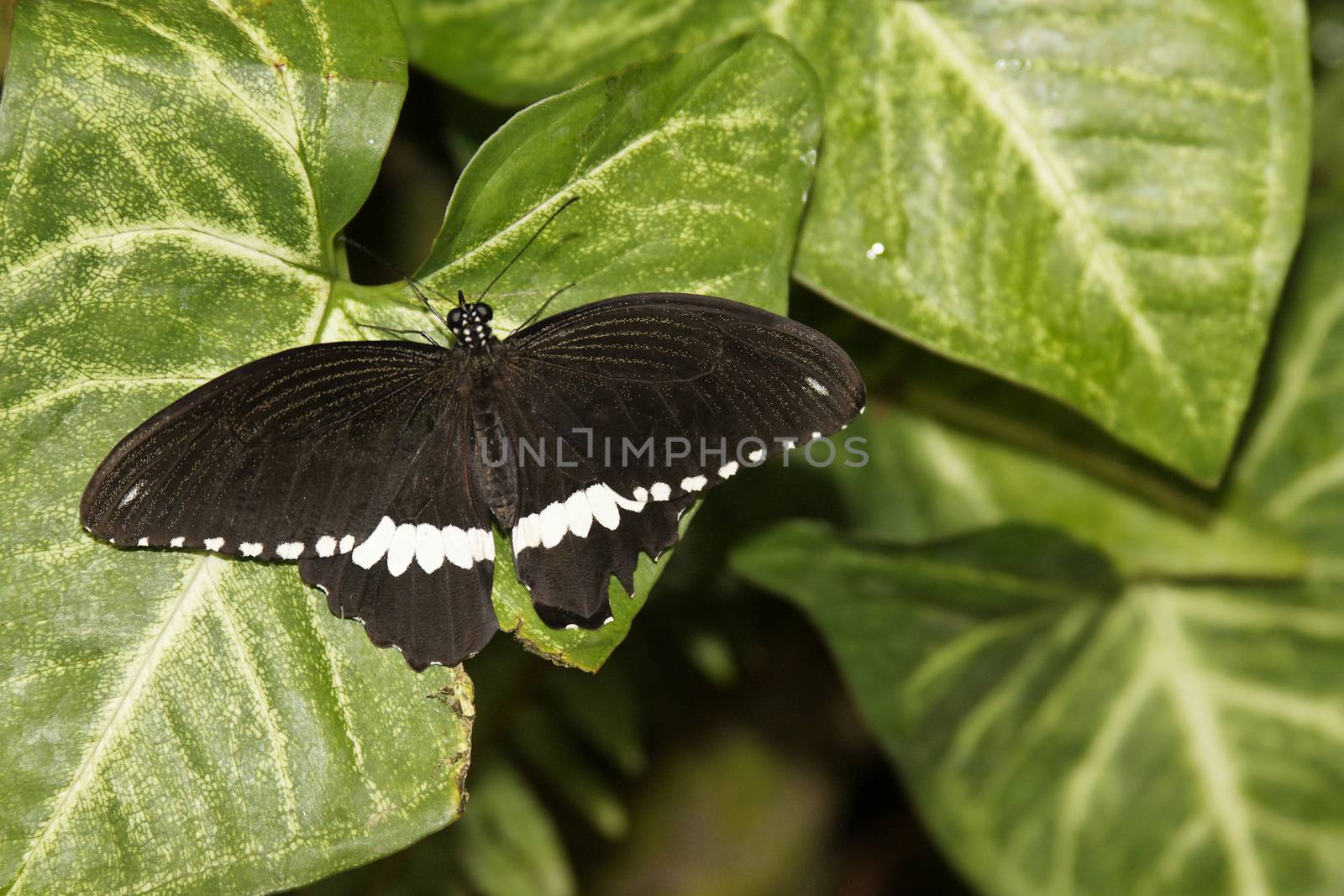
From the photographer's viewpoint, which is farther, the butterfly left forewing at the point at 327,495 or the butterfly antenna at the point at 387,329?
the butterfly antenna at the point at 387,329

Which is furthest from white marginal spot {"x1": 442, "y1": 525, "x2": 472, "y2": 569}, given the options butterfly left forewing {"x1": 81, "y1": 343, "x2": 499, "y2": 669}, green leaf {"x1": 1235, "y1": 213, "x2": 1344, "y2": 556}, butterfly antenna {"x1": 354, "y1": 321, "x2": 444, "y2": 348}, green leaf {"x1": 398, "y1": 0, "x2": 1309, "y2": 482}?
green leaf {"x1": 1235, "y1": 213, "x2": 1344, "y2": 556}

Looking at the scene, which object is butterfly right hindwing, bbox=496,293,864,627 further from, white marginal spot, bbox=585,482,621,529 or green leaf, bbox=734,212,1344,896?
green leaf, bbox=734,212,1344,896

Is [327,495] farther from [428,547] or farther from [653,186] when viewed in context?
[653,186]

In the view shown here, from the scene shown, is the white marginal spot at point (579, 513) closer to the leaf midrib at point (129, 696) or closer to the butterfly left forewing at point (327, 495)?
the butterfly left forewing at point (327, 495)

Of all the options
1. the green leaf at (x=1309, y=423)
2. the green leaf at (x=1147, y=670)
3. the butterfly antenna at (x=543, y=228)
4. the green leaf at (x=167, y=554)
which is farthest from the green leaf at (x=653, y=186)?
the green leaf at (x=1309, y=423)

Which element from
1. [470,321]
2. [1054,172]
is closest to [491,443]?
[470,321]
